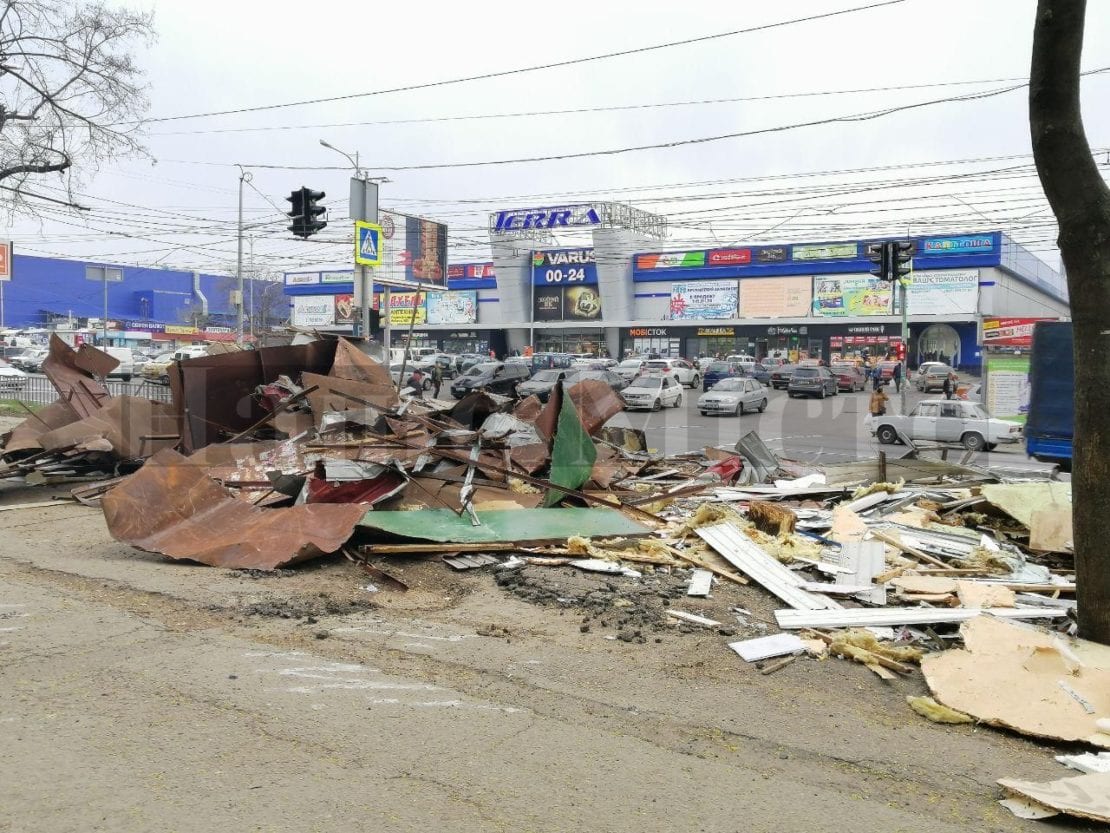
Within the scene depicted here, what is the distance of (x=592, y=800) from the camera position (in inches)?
155

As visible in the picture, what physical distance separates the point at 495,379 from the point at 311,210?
57.4 feet

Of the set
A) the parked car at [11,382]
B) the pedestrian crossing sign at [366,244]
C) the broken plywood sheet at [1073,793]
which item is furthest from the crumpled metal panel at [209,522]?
the parked car at [11,382]

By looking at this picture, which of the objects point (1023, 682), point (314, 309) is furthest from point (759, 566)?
point (314, 309)

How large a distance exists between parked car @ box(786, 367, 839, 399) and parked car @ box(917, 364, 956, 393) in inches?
220

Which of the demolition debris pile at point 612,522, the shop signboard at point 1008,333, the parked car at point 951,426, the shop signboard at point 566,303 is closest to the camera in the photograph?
the demolition debris pile at point 612,522

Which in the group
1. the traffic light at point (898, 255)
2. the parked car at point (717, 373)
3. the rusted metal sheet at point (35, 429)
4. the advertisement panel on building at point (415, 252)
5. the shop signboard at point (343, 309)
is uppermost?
the advertisement panel on building at point (415, 252)

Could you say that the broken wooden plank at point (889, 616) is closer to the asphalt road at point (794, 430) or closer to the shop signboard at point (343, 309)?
the asphalt road at point (794, 430)

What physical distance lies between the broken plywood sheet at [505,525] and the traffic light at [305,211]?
1435cm

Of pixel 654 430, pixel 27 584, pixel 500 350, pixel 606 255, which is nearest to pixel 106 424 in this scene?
pixel 27 584

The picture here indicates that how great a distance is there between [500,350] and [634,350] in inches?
490

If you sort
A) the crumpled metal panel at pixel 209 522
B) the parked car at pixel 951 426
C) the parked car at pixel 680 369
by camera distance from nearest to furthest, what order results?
the crumpled metal panel at pixel 209 522
the parked car at pixel 951 426
the parked car at pixel 680 369

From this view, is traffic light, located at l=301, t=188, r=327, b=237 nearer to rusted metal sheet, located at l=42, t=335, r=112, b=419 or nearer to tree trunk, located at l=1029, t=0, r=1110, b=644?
rusted metal sheet, located at l=42, t=335, r=112, b=419

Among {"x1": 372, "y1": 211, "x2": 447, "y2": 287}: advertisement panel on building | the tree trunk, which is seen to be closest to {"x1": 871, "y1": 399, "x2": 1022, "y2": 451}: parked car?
the tree trunk

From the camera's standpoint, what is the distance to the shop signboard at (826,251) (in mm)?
58119
